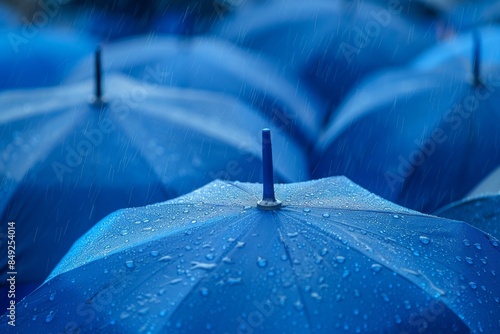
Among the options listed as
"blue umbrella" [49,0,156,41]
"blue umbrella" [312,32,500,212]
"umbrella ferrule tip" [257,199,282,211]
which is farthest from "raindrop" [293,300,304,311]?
"blue umbrella" [49,0,156,41]

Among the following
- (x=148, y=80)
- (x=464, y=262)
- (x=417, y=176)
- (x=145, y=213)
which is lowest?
(x=464, y=262)

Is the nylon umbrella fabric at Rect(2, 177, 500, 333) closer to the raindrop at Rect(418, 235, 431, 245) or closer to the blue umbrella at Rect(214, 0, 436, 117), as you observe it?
the raindrop at Rect(418, 235, 431, 245)

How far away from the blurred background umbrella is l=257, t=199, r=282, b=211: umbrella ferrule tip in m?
1.16

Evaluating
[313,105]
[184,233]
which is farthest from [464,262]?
[313,105]

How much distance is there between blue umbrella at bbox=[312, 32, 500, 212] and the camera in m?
3.82

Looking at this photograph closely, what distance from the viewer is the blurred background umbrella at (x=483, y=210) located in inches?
115

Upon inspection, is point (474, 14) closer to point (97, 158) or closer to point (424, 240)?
point (97, 158)

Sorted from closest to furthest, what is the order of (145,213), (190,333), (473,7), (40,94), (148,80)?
(190,333)
(145,213)
(40,94)
(148,80)
(473,7)

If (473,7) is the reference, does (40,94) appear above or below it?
below

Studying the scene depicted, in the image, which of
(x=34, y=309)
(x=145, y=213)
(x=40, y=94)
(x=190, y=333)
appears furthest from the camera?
(x=40, y=94)

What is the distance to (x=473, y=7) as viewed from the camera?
768cm

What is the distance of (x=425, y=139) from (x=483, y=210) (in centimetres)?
101

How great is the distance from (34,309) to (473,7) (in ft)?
21.7

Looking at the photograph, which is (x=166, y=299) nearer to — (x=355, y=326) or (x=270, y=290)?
(x=270, y=290)
